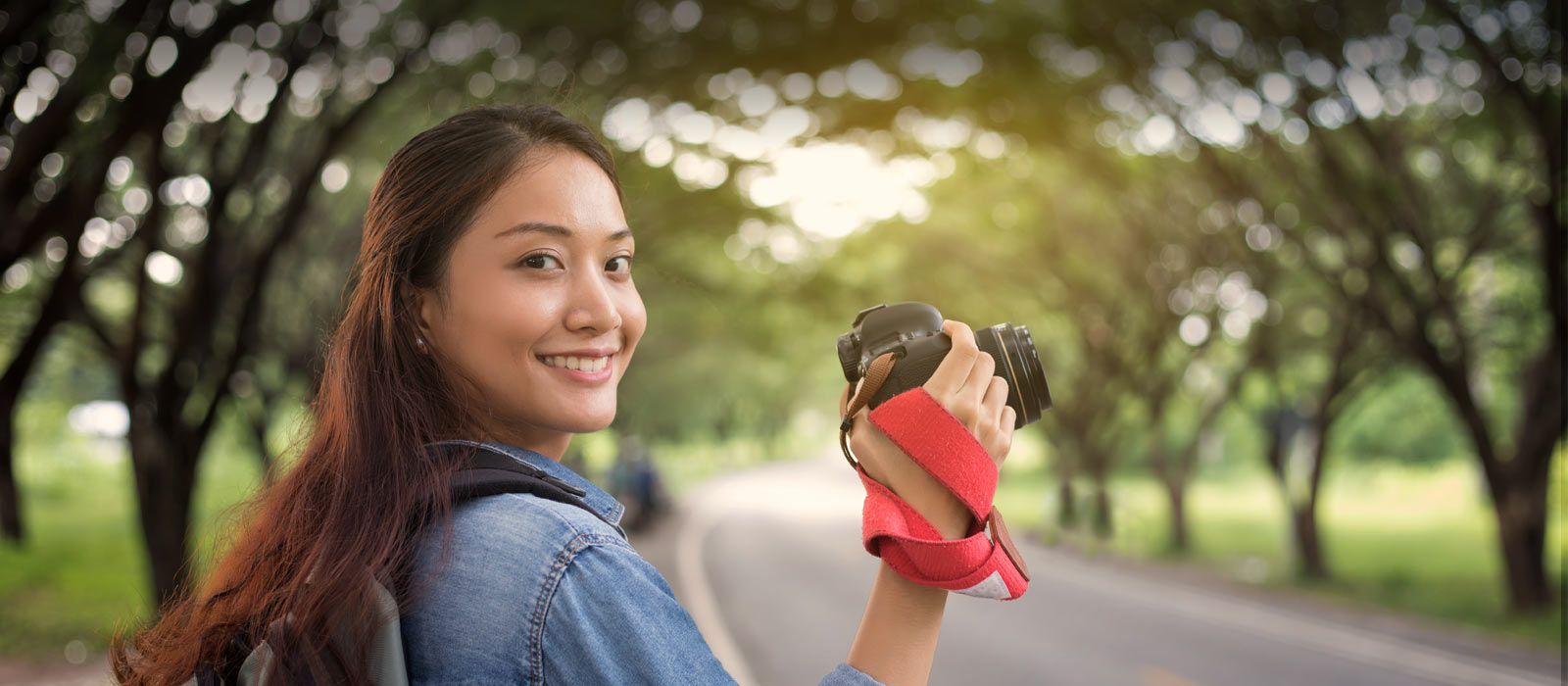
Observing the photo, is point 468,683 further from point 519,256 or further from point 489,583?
point 519,256

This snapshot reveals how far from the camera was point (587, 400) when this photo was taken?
4.73 ft

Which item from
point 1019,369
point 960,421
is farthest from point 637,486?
point 960,421

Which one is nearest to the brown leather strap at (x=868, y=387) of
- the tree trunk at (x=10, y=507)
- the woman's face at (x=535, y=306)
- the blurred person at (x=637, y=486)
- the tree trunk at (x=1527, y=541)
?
the woman's face at (x=535, y=306)

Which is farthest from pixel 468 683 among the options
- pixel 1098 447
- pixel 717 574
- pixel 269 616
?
pixel 1098 447

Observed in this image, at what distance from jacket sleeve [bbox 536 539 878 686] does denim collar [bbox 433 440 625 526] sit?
0.13 metres

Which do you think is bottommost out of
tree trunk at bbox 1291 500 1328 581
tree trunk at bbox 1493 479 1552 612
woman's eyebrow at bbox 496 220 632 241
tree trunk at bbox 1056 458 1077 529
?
tree trunk at bbox 1056 458 1077 529

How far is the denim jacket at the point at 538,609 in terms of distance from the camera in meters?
1.14

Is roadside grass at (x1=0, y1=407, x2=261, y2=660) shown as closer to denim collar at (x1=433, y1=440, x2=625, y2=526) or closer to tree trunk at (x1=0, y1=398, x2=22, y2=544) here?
tree trunk at (x1=0, y1=398, x2=22, y2=544)

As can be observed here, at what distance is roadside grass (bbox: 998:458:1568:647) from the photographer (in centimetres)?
1243

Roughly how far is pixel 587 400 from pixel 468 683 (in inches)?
16.6

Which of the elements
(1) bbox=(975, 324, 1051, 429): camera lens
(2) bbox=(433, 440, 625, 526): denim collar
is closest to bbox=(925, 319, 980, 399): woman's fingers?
(1) bbox=(975, 324, 1051, 429): camera lens

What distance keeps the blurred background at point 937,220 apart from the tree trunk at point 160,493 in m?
0.03

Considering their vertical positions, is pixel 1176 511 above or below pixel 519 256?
below

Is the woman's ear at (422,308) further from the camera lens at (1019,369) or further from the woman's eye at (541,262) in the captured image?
the camera lens at (1019,369)
